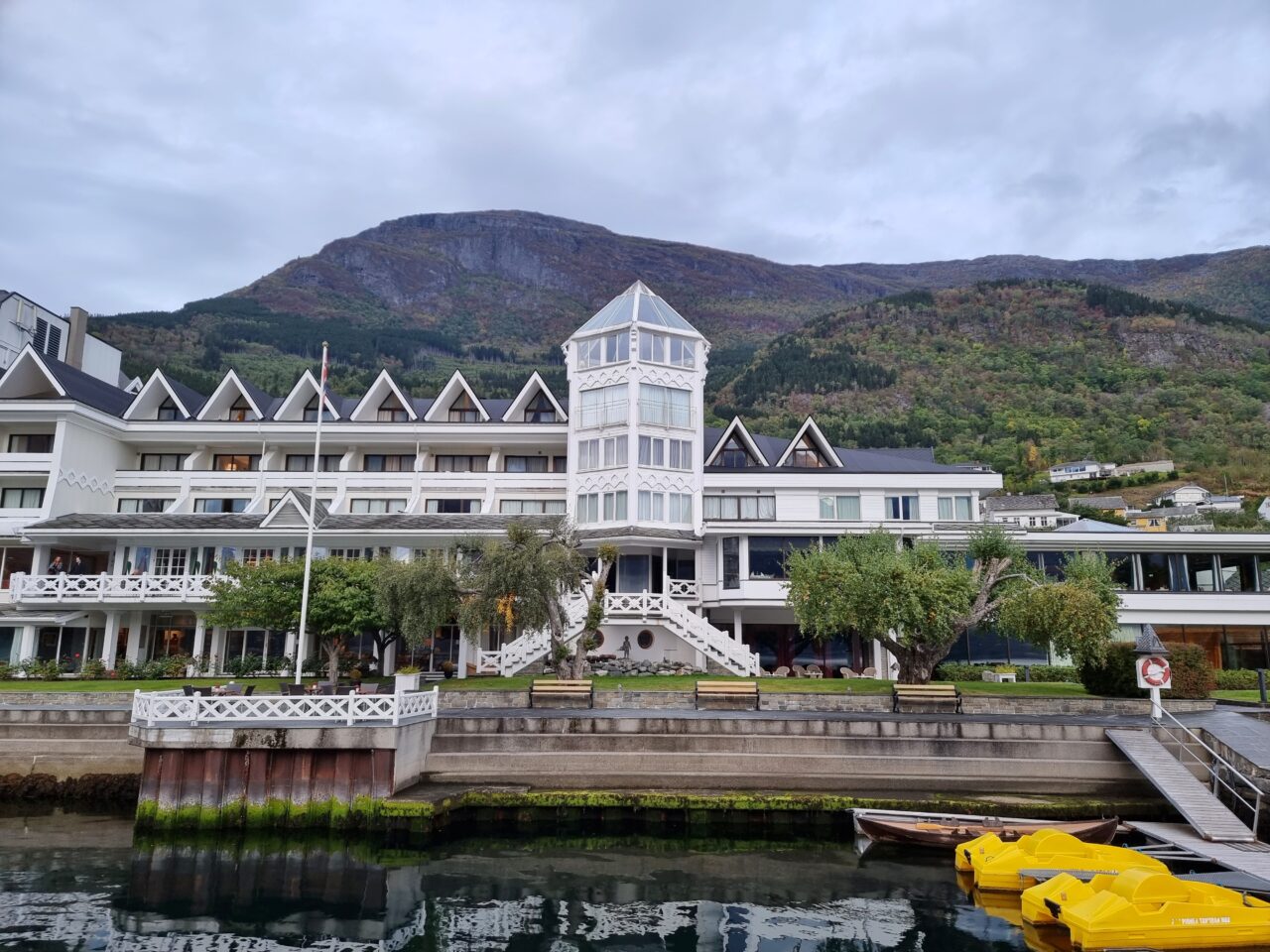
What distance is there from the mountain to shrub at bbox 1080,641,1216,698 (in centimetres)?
8940

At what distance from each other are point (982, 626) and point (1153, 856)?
1738cm

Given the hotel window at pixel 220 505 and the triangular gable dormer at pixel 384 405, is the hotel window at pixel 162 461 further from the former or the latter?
the triangular gable dormer at pixel 384 405

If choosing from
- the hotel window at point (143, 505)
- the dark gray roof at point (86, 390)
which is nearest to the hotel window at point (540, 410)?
the hotel window at point (143, 505)

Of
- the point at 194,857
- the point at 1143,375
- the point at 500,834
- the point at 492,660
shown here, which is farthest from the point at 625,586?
the point at 1143,375

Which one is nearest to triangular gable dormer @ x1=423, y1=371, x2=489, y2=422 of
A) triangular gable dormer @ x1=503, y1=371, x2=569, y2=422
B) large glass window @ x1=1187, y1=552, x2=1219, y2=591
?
triangular gable dormer @ x1=503, y1=371, x2=569, y2=422

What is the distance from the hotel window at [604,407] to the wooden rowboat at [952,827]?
27.2m

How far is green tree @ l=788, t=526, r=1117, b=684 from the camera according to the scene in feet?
107

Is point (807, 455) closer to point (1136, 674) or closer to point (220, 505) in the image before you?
point (1136, 674)

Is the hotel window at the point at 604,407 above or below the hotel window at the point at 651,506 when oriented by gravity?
above

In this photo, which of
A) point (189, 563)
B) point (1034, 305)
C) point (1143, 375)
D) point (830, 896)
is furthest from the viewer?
point (1034, 305)

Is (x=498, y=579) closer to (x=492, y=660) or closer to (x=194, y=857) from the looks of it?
(x=492, y=660)

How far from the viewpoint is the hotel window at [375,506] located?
2029 inches

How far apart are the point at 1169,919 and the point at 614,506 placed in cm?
3277

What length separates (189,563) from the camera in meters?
46.2
